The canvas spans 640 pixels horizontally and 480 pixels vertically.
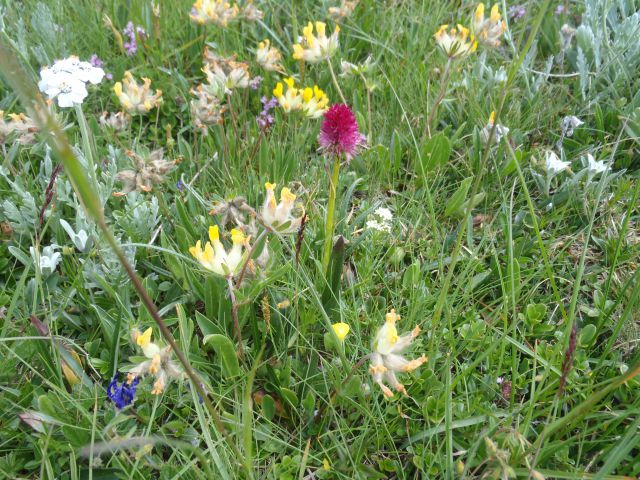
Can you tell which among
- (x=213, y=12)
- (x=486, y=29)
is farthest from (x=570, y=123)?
(x=213, y=12)

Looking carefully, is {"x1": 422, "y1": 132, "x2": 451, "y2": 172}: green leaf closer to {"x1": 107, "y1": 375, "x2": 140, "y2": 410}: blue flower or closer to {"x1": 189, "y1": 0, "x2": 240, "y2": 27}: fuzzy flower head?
{"x1": 189, "y1": 0, "x2": 240, "y2": 27}: fuzzy flower head

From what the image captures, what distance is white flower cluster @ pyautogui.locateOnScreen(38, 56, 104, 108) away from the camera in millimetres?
1819

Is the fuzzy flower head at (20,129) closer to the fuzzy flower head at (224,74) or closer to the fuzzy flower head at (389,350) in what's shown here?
the fuzzy flower head at (224,74)

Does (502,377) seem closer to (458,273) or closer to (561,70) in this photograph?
(458,273)

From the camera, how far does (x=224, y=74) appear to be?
2307 mm

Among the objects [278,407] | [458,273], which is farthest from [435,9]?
[278,407]

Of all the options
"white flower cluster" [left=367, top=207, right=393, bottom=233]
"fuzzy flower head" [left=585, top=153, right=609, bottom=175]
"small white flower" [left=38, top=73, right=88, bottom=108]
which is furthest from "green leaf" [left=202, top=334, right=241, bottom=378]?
"fuzzy flower head" [left=585, top=153, right=609, bottom=175]

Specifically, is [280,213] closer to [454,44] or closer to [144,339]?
[144,339]

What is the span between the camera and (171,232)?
7.04 feet

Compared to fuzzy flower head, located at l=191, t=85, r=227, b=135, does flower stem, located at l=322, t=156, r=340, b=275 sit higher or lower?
lower

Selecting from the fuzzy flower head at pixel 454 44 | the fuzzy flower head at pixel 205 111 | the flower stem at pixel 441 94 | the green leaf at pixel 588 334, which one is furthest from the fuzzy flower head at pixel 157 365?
the fuzzy flower head at pixel 454 44

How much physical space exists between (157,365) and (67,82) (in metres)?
1.02

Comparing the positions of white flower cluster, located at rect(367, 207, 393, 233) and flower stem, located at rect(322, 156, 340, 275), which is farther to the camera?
white flower cluster, located at rect(367, 207, 393, 233)

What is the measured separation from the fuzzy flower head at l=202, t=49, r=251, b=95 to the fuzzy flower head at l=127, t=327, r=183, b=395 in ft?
3.90
